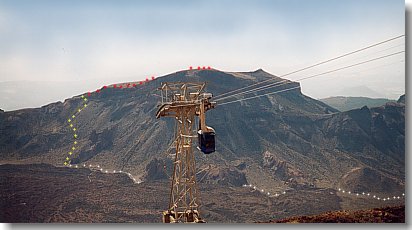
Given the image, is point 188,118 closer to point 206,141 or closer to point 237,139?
point 206,141

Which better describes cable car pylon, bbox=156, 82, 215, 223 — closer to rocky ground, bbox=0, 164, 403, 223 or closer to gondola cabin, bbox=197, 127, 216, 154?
gondola cabin, bbox=197, 127, 216, 154

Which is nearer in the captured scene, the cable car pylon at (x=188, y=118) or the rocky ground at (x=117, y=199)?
the cable car pylon at (x=188, y=118)

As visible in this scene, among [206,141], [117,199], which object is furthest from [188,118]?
[117,199]

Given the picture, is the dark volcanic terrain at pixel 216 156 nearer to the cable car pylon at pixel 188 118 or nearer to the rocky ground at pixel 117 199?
the rocky ground at pixel 117 199

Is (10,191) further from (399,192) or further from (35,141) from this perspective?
(399,192)

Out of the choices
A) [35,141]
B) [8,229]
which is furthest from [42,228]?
[35,141]

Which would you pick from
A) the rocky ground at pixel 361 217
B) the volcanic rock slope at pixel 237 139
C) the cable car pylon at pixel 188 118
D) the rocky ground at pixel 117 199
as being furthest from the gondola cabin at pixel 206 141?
the volcanic rock slope at pixel 237 139

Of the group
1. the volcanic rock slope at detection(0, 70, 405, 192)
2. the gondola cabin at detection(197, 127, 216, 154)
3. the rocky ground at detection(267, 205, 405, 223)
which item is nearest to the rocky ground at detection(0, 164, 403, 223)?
the volcanic rock slope at detection(0, 70, 405, 192)
